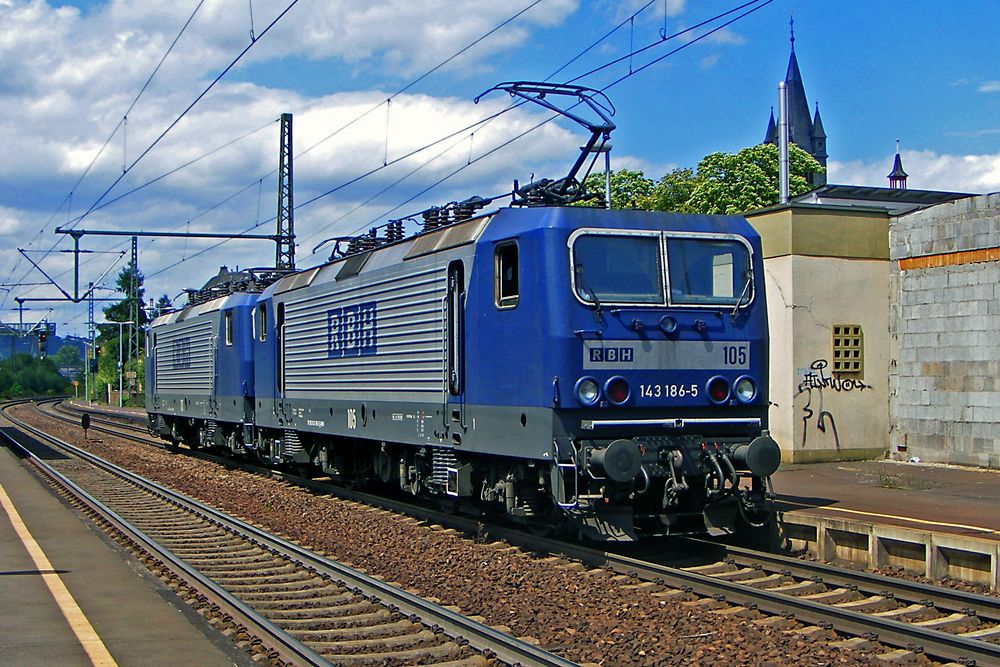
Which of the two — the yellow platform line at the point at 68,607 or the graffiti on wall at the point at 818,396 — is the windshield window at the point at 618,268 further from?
the graffiti on wall at the point at 818,396

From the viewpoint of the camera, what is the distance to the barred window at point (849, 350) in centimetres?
1947

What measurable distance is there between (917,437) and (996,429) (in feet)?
5.82

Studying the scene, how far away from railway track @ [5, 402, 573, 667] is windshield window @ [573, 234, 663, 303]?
3455 mm

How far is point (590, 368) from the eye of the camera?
1065cm

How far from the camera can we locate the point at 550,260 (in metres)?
10.8

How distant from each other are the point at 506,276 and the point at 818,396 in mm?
9537

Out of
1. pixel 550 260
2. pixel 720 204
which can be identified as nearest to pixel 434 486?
pixel 550 260

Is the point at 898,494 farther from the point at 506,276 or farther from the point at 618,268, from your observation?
the point at 506,276

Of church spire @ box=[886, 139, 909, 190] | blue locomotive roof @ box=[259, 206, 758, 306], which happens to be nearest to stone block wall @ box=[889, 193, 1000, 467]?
blue locomotive roof @ box=[259, 206, 758, 306]

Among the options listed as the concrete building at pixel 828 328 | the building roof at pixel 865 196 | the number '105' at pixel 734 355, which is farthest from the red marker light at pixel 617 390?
the building roof at pixel 865 196

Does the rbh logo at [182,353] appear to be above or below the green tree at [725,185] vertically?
below

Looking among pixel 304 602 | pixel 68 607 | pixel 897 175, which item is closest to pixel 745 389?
pixel 304 602

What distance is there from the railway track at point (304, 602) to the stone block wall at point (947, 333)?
11.3 meters

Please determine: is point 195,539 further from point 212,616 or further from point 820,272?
point 820,272
